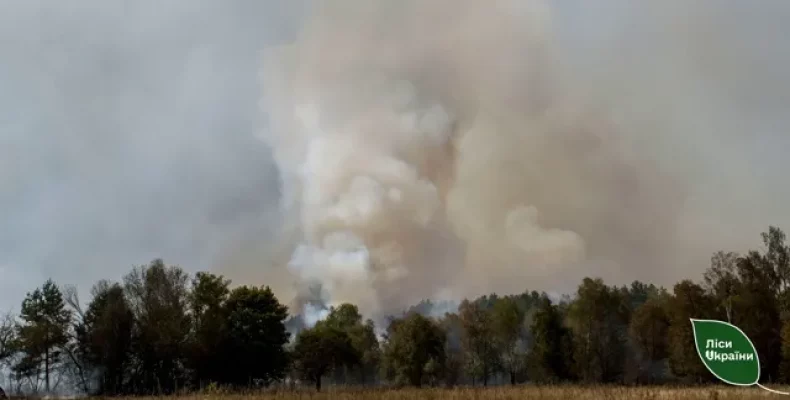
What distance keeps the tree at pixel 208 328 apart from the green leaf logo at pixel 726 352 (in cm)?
4481

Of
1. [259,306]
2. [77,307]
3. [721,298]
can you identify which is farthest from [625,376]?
[77,307]

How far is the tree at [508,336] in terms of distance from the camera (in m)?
77.5

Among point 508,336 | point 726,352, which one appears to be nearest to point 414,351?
point 508,336

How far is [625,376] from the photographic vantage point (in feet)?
232

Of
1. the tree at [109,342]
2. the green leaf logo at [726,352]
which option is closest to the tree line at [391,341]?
the tree at [109,342]

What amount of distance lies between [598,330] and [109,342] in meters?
47.1

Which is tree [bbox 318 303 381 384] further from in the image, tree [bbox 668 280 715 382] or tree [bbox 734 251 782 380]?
tree [bbox 734 251 782 380]

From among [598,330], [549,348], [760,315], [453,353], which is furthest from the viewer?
[453,353]

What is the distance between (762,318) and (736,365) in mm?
60060

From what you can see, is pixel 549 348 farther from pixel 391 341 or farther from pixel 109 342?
pixel 109 342

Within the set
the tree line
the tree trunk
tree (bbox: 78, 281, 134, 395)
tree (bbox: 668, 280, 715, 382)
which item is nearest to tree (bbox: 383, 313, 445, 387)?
the tree line

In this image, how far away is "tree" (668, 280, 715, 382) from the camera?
61375 millimetres

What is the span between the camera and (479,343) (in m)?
77.8

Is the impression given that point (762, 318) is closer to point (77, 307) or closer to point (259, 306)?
point (259, 306)
